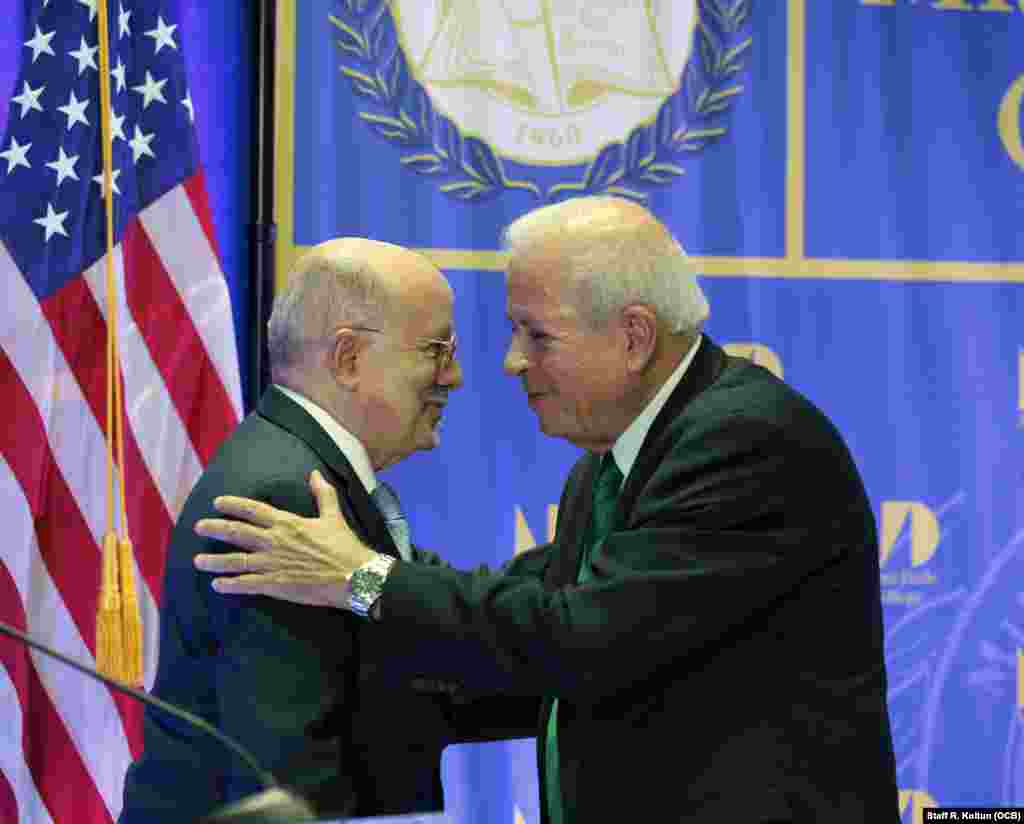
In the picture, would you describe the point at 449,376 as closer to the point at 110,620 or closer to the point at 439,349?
the point at 439,349

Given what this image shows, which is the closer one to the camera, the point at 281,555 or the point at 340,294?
the point at 281,555

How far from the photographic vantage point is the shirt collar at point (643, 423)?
2245 mm

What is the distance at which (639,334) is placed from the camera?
2229 millimetres

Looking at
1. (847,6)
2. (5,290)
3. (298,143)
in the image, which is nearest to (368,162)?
(298,143)

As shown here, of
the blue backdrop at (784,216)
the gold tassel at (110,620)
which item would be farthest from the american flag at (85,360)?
the blue backdrop at (784,216)

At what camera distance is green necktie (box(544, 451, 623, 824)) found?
2246 mm

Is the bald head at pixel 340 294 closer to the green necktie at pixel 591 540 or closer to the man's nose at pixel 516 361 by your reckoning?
the man's nose at pixel 516 361

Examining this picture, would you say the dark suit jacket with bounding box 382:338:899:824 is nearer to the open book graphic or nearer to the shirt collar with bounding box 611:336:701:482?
the shirt collar with bounding box 611:336:701:482

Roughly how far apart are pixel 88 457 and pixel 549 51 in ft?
5.49

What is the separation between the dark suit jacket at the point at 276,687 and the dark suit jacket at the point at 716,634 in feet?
0.41

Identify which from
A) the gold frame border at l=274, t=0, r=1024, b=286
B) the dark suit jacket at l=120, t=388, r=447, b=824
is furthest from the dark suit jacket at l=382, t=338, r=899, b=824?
the gold frame border at l=274, t=0, r=1024, b=286

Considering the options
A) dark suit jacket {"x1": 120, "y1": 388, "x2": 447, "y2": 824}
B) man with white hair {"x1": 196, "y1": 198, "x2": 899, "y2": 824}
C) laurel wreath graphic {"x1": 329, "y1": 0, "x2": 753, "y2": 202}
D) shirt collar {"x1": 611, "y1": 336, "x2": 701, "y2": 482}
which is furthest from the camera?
laurel wreath graphic {"x1": 329, "y1": 0, "x2": 753, "y2": 202}

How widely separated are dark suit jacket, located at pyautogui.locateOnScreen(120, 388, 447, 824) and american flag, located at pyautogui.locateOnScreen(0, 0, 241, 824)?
1.43 meters

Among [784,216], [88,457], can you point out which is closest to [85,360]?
[88,457]
